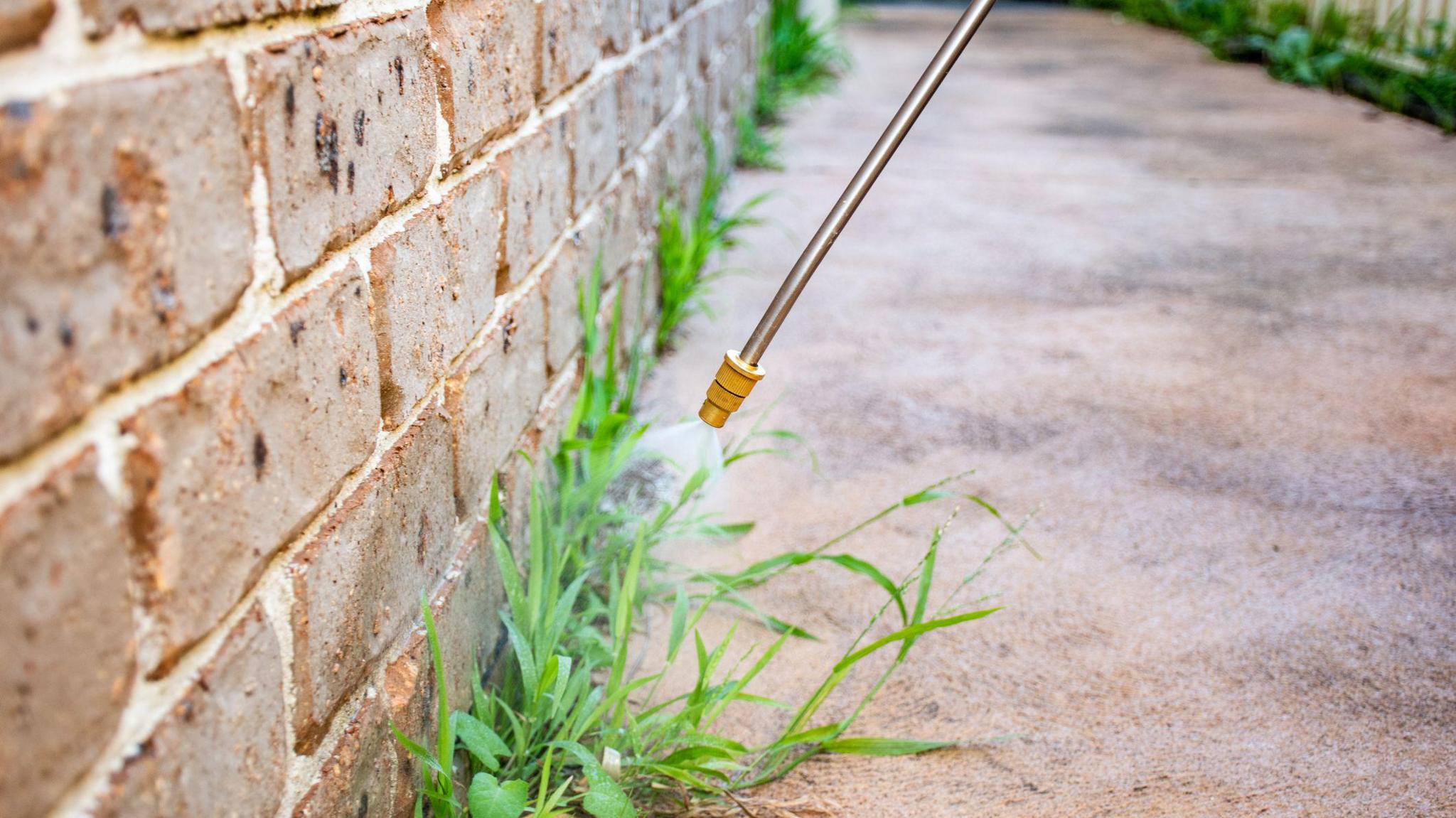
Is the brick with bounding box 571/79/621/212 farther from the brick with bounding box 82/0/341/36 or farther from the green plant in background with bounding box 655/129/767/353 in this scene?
the brick with bounding box 82/0/341/36

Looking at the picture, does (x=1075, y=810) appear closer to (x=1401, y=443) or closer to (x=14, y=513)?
(x=14, y=513)

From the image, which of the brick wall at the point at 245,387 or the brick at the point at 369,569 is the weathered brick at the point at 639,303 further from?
the brick at the point at 369,569

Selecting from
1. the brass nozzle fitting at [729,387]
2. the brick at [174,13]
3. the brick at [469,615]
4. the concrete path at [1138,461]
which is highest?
the brick at [174,13]

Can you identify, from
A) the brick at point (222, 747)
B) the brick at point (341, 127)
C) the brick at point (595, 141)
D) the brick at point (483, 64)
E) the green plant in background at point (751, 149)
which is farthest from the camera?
the green plant in background at point (751, 149)

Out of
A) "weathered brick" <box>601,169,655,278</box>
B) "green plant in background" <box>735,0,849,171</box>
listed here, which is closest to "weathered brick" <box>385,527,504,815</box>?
"weathered brick" <box>601,169,655,278</box>

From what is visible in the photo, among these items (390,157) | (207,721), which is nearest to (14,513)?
(207,721)

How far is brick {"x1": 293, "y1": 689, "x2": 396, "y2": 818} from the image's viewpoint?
0.73m

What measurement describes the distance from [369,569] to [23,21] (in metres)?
0.46

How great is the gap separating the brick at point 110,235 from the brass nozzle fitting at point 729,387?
41cm

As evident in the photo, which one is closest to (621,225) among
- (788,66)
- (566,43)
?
(566,43)

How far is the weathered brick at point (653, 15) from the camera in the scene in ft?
6.23

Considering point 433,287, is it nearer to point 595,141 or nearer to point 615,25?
point 595,141

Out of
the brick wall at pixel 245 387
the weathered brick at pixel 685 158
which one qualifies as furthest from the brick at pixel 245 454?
the weathered brick at pixel 685 158

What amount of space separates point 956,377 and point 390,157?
4.72ft
